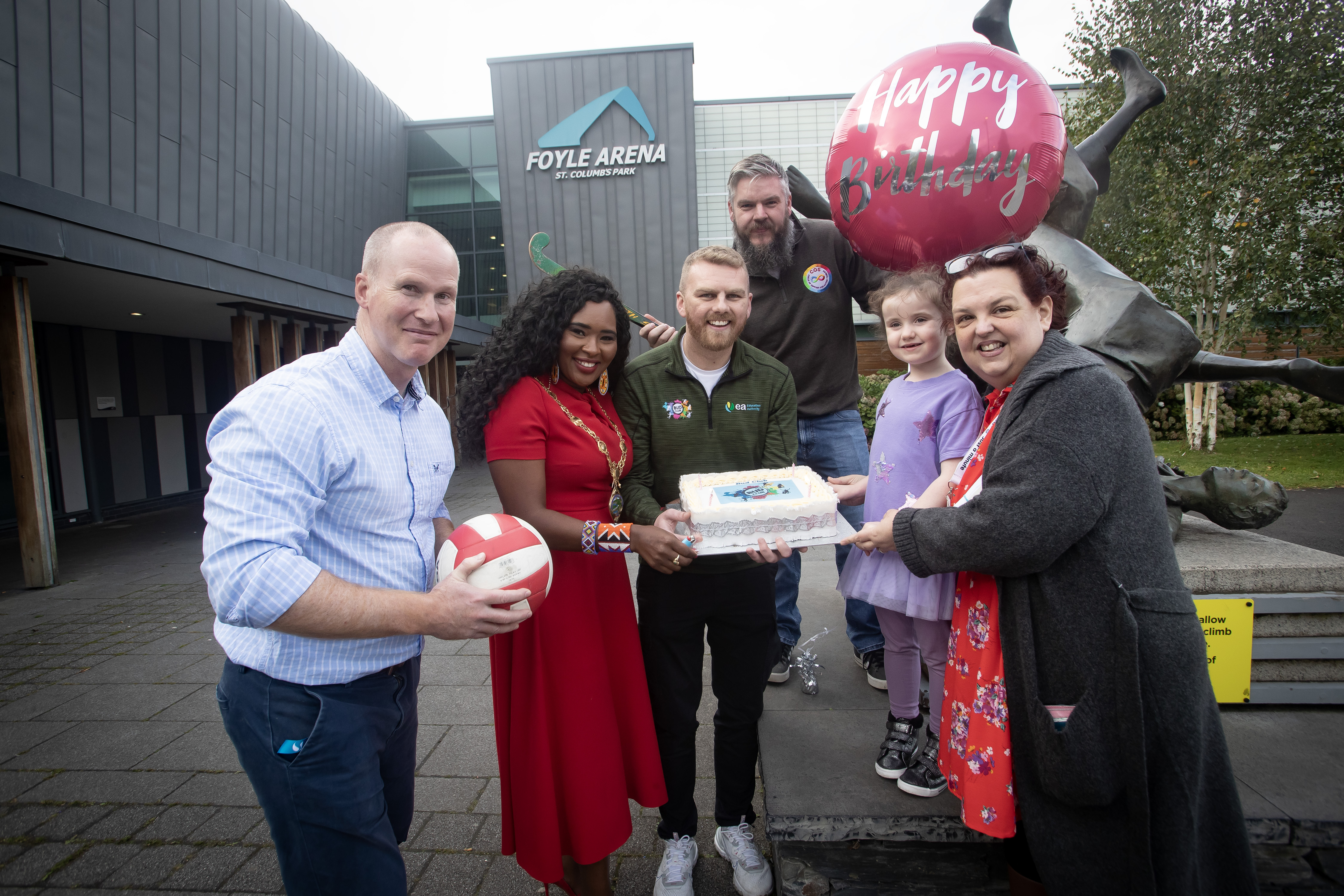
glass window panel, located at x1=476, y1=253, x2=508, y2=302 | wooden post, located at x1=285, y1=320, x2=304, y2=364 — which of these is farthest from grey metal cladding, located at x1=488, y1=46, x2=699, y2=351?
wooden post, located at x1=285, y1=320, x2=304, y2=364

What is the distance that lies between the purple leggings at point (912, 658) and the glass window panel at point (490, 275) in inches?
778

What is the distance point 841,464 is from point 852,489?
72 cm

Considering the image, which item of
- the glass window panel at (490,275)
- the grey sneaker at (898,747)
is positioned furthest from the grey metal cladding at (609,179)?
the grey sneaker at (898,747)

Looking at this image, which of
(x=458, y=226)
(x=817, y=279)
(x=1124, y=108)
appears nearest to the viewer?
(x=817, y=279)

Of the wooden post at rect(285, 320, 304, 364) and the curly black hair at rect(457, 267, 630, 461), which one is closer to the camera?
the curly black hair at rect(457, 267, 630, 461)

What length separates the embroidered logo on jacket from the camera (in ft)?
10.8

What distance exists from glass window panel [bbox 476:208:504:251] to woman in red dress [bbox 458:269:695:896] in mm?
19767

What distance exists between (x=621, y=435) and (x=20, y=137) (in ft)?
29.2

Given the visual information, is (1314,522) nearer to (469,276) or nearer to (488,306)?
(488,306)

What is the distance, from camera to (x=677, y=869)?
7.82ft

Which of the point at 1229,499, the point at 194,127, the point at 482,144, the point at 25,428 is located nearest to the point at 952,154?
the point at 1229,499

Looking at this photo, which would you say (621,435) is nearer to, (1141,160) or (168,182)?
(168,182)

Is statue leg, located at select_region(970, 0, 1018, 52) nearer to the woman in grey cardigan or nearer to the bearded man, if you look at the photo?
the bearded man

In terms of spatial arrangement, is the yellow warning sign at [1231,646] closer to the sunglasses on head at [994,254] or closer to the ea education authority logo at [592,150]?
the sunglasses on head at [994,254]
